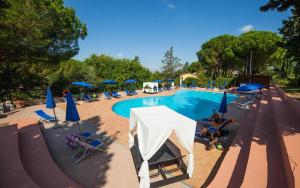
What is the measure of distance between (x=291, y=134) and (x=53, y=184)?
307 inches

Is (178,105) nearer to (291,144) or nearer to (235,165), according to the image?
(235,165)

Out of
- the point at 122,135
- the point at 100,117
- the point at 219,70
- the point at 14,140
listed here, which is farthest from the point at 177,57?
the point at 14,140

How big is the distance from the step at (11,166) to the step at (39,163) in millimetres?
348

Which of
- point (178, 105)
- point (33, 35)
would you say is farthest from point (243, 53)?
point (33, 35)

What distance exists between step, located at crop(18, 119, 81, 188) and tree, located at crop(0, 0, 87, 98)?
17.0 feet

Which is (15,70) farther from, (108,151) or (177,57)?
(177,57)

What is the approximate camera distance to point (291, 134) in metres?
5.79

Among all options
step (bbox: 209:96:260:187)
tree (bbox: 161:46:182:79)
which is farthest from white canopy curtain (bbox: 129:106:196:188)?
tree (bbox: 161:46:182:79)

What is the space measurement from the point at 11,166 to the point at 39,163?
2.51 feet

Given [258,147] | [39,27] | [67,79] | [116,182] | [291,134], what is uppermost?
[39,27]

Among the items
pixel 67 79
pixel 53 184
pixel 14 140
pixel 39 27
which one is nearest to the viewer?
pixel 53 184

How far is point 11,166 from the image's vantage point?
471cm

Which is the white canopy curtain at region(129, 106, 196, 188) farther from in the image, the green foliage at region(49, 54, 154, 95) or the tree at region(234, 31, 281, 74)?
the tree at region(234, 31, 281, 74)

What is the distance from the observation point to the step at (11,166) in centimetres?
405
